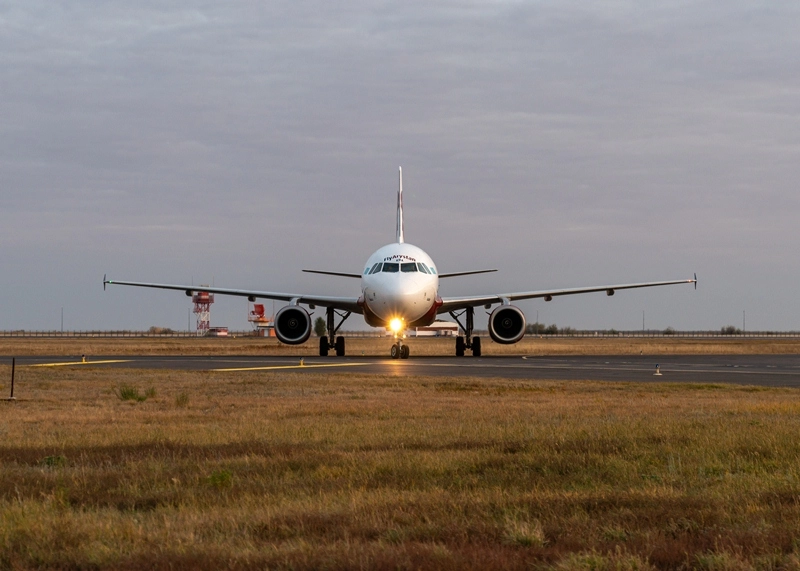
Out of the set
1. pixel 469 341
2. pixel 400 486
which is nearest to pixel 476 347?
pixel 469 341

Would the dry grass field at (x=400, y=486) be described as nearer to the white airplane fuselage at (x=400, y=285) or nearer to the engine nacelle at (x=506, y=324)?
the white airplane fuselage at (x=400, y=285)

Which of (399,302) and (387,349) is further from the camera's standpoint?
(387,349)

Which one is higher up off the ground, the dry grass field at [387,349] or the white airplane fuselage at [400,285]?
the white airplane fuselage at [400,285]

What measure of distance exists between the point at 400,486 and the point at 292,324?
37.6 metres


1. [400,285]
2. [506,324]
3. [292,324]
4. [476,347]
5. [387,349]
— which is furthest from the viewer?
[387,349]

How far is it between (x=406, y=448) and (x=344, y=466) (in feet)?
5.79

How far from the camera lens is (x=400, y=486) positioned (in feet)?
31.3

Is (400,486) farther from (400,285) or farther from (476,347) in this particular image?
(476,347)

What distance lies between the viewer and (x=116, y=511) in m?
8.32

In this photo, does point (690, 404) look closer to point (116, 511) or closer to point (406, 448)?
point (406, 448)

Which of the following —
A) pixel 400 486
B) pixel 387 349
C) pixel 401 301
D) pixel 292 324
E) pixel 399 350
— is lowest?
pixel 400 486

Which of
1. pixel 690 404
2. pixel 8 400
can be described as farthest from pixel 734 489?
pixel 8 400

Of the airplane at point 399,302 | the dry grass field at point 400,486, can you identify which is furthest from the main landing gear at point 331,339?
the dry grass field at point 400,486

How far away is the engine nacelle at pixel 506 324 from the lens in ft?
150
